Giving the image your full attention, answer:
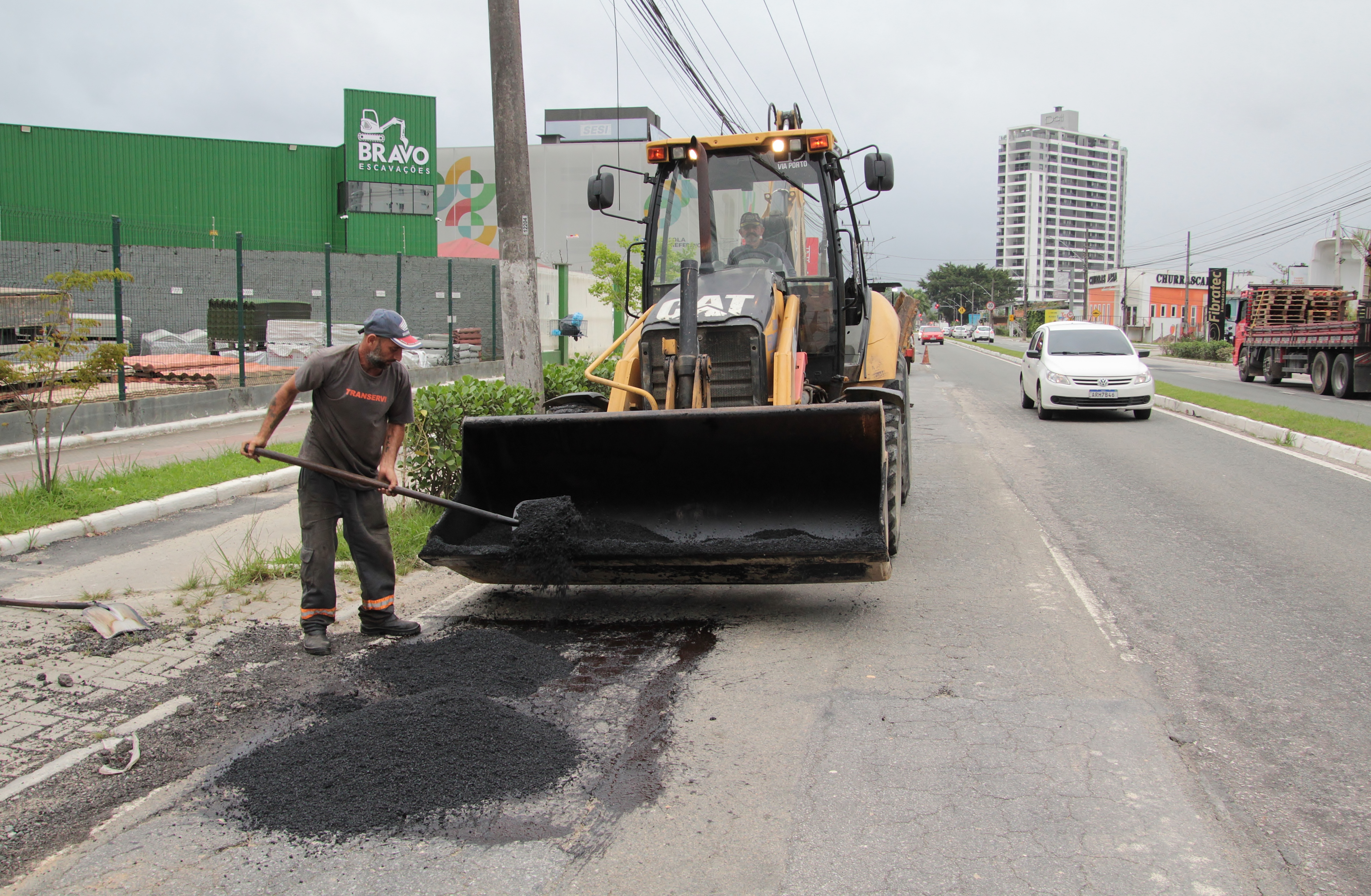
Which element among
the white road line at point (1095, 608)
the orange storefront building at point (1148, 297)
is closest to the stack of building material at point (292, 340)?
the white road line at point (1095, 608)

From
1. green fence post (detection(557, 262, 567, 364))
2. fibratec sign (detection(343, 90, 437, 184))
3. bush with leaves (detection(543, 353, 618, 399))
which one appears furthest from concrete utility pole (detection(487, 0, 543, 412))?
fibratec sign (detection(343, 90, 437, 184))

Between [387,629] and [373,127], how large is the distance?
3746 centimetres

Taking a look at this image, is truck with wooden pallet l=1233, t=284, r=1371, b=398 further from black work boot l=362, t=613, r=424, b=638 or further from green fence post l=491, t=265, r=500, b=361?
black work boot l=362, t=613, r=424, b=638

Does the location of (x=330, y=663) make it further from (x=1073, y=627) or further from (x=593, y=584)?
(x=1073, y=627)

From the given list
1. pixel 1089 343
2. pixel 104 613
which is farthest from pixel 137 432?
pixel 1089 343

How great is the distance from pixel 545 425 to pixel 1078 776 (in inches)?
135

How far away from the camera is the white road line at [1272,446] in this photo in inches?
417

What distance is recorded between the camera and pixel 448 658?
15.6 ft

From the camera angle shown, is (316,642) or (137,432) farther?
(137,432)

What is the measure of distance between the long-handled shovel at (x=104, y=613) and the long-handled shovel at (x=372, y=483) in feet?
3.91

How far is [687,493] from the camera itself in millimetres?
5824

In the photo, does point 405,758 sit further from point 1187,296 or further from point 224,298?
point 1187,296

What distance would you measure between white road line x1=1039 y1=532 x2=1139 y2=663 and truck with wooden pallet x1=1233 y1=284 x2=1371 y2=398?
19084 mm

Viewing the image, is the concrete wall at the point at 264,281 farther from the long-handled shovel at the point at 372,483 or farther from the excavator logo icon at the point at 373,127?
the excavator logo icon at the point at 373,127
